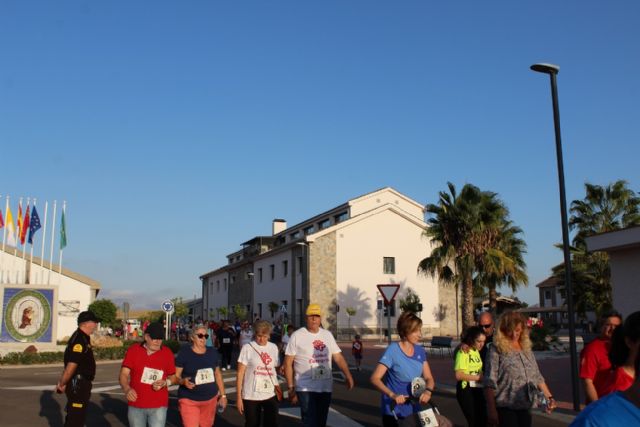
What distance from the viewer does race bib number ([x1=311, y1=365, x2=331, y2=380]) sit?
711 cm

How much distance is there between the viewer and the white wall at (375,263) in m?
44.3

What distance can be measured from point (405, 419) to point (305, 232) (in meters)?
47.5

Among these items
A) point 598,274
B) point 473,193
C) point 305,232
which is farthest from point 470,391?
point 305,232

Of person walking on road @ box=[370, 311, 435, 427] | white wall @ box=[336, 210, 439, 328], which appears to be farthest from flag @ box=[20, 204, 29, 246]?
person walking on road @ box=[370, 311, 435, 427]

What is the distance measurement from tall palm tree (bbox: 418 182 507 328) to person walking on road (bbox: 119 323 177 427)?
26.1 metres

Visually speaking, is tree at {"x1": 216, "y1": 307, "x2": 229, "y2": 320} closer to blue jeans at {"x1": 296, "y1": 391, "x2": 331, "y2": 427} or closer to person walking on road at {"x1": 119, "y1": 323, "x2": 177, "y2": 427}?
blue jeans at {"x1": 296, "y1": 391, "x2": 331, "y2": 427}

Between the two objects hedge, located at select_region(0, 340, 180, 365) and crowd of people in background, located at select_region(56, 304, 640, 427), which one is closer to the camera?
crowd of people in background, located at select_region(56, 304, 640, 427)

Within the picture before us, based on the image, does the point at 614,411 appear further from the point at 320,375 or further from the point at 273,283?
the point at 273,283

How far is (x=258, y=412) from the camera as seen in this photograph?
7262 mm

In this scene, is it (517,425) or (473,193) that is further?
(473,193)

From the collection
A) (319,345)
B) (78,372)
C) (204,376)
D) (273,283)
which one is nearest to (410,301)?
(273,283)

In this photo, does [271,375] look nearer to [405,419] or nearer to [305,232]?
[405,419]

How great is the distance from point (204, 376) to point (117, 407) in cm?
668

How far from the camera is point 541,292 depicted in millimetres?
83875
